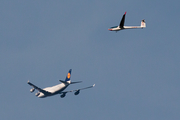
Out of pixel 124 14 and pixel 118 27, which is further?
pixel 118 27

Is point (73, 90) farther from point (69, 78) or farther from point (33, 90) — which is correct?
point (33, 90)

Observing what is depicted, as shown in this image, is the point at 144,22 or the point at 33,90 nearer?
the point at 144,22

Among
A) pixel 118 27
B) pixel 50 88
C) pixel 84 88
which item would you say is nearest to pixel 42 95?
pixel 50 88

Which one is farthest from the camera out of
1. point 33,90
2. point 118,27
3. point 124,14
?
point 33,90

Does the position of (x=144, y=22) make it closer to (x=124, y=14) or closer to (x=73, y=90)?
(x=124, y=14)

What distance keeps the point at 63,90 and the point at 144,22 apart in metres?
48.6

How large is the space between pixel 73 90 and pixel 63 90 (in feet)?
21.1

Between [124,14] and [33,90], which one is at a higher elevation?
[124,14]

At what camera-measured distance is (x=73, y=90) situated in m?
160

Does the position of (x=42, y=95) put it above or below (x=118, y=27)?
below

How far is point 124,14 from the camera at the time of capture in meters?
120

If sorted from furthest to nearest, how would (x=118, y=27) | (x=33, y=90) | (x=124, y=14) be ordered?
(x=33, y=90), (x=118, y=27), (x=124, y=14)

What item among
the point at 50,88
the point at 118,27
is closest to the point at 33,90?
the point at 50,88

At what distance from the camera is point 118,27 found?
128625 mm
